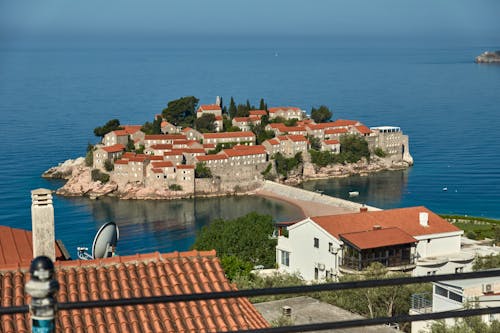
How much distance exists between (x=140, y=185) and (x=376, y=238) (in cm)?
3001

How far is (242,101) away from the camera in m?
87.2

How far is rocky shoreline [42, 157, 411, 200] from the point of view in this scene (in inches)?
1905

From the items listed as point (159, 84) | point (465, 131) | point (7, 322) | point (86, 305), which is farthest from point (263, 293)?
point (159, 84)

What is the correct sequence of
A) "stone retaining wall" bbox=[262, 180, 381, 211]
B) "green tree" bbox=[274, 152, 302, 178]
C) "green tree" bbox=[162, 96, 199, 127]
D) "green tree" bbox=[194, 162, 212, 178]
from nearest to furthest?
"stone retaining wall" bbox=[262, 180, 381, 211]
"green tree" bbox=[194, 162, 212, 178]
"green tree" bbox=[274, 152, 302, 178]
"green tree" bbox=[162, 96, 199, 127]

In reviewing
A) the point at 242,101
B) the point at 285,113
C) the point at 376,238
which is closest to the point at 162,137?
the point at 285,113

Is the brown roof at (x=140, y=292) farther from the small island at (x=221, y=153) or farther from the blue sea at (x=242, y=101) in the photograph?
the small island at (x=221, y=153)

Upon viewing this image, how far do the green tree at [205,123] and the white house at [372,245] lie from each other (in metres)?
33.2

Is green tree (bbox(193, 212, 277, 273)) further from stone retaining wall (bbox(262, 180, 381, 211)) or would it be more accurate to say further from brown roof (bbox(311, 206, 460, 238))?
stone retaining wall (bbox(262, 180, 381, 211))

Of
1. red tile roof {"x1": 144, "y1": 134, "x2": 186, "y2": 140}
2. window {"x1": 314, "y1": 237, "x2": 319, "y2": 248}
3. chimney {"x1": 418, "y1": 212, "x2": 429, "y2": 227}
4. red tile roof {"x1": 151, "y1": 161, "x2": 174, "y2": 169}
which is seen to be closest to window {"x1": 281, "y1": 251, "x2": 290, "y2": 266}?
window {"x1": 314, "y1": 237, "x2": 319, "y2": 248}

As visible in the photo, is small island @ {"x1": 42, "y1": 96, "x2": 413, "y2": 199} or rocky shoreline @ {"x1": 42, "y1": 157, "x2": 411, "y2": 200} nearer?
rocky shoreline @ {"x1": 42, "y1": 157, "x2": 411, "y2": 200}

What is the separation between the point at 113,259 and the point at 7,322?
2.63ft

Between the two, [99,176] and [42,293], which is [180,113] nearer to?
[99,176]

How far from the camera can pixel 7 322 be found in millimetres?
4672

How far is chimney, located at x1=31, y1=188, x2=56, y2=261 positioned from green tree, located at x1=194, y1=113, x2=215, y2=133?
159ft
